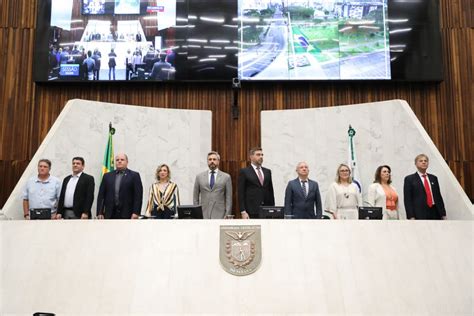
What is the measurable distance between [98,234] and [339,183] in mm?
2609

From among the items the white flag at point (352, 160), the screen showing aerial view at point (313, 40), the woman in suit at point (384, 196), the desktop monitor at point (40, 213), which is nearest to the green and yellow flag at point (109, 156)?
the screen showing aerial view at point (313, 40)

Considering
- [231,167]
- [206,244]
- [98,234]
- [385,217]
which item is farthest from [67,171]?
[385,217]

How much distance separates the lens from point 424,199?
5.63m

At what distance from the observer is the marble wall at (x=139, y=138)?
7646 mm

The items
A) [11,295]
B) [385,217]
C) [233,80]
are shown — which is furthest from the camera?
[233,80]

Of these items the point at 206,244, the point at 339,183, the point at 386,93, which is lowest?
the point at 206,244

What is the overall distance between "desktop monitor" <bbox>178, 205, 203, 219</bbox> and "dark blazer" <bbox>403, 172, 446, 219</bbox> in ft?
7.53

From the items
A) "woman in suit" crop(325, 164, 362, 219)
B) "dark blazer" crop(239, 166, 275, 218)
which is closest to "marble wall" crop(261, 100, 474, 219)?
"woman in suit" crop(325, 164, 362, 219)

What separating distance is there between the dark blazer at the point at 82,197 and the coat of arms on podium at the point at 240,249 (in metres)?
1.77

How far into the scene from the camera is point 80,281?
449 cm

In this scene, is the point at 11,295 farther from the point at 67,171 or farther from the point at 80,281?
the point at 67,171

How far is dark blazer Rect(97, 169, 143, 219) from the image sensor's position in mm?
5598

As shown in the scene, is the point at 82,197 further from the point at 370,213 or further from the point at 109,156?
the point at 370,213

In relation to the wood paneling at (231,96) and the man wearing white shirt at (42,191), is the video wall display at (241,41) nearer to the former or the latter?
the wood paneling at (231,96)
